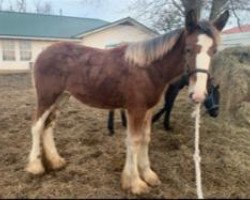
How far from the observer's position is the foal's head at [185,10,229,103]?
11.5 feet

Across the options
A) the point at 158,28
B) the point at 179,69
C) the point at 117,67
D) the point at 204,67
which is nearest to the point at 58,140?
the point at 117,67

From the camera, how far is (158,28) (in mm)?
19406

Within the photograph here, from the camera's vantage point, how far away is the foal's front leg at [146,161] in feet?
14.4

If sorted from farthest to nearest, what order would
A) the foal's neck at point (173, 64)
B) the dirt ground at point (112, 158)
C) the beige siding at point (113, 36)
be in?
the beige siding at point (113, 36)
the dirt ground at point (112, 158)
the foal's neck at point (173, 64)

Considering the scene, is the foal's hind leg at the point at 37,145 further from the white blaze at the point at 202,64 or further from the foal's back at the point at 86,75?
the white blaze at the point at 202,64

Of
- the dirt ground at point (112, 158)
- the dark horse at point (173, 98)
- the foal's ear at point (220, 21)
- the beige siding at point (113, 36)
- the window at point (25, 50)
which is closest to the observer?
the foal's ear at point (220, 21)

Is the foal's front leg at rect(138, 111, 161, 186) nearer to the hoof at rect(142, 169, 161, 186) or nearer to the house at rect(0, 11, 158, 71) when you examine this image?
the hoof at rect(142, 169, 161, 186)

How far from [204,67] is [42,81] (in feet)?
6.71

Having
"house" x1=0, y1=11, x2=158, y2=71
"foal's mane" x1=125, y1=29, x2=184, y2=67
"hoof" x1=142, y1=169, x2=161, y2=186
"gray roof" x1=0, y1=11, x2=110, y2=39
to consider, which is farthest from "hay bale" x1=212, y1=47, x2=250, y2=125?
"gray roof" x1=0, y1=11, x2=110, y2=39

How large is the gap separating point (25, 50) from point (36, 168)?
64.8ft

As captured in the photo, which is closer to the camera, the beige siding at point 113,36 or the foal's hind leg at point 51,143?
the foal's hind leg at point 51,143

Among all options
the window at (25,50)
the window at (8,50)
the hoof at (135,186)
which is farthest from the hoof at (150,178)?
the window at (25,50)

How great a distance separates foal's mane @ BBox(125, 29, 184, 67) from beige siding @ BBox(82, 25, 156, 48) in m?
20.0

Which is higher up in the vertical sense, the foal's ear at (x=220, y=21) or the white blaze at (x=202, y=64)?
the foal's ear at (x=220, y=21)
